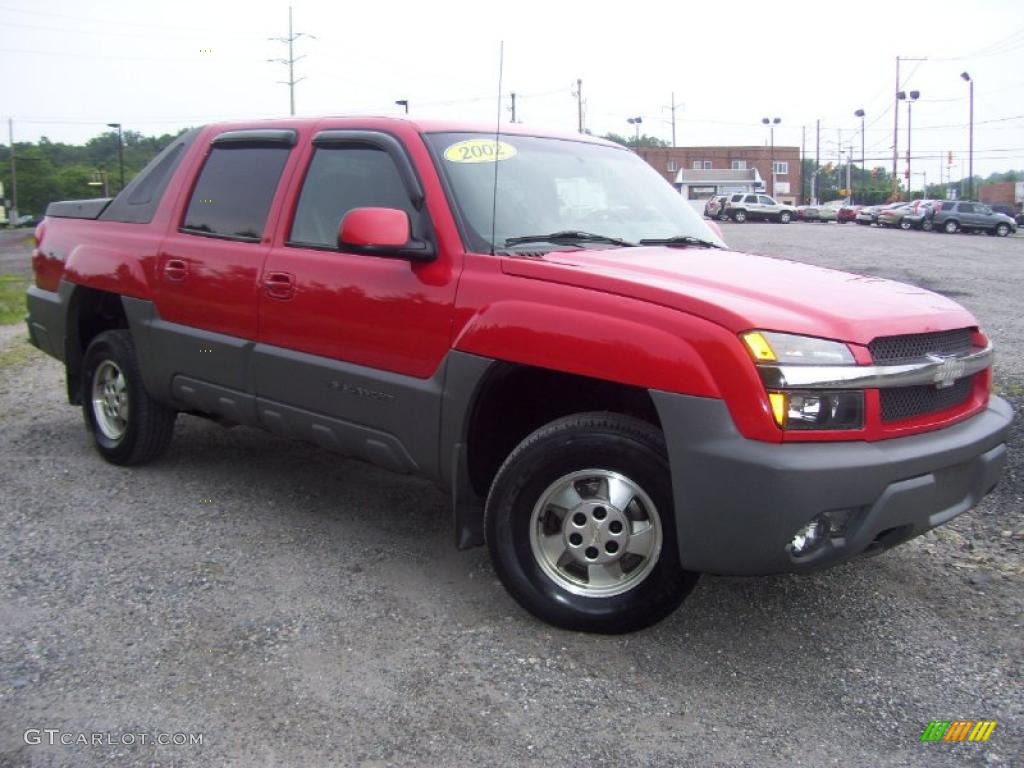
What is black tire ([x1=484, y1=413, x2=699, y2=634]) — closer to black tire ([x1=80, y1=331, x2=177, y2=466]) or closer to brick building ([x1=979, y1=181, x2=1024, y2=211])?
black tire ([x1=80, y1=331, x2=177, y2=466])

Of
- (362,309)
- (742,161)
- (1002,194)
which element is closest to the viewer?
(362,309)

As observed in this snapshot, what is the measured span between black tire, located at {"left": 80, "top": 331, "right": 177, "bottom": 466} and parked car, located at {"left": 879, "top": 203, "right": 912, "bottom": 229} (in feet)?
152

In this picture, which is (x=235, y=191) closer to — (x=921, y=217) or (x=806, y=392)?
(x=806, y=392)

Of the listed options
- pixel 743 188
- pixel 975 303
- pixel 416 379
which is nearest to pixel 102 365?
pixel 416 379

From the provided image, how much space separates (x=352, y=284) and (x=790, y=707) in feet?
7.71

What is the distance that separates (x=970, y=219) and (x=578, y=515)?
45.0 meters

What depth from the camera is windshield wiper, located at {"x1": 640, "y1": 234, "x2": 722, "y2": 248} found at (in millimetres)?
4379

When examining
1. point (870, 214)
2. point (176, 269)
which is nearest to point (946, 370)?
point (176, 269)

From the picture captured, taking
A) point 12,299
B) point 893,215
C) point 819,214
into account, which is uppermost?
point 819,214

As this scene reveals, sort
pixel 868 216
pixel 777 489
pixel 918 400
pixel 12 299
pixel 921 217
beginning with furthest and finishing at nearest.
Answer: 1. pixel 868 216
2. pixel 921 217
3. pixel 12 299
4. pixel 918 400
5. pixel 777 489

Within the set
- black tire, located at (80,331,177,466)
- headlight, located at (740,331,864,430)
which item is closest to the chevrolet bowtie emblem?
headlight, located at (740,331,864,430)

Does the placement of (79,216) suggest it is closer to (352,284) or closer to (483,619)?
(352,284)

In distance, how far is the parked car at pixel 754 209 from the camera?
53.6 metres

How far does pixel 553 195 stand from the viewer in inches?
170
